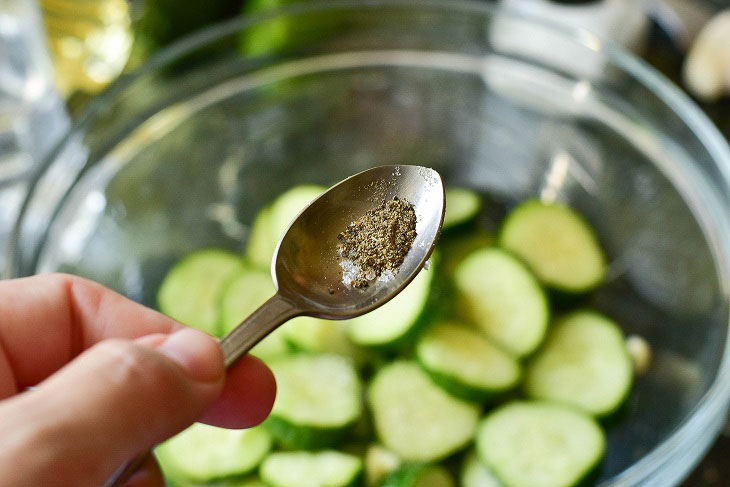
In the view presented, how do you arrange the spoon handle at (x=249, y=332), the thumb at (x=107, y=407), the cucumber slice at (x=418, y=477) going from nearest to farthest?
the thumb at (x=107, y=407) < the spoon handle at (x=249, y=332) < the cucumber slice at (x=418, y=477)

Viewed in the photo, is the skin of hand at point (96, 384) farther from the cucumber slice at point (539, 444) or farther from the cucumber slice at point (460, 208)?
the cucumber slice at point (460, 208)

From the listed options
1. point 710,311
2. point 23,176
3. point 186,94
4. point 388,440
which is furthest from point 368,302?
point 23,176

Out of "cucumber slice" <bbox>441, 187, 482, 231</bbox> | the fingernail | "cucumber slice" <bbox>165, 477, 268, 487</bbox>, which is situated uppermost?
"cucumber slice" <bbox>441, 187, 482, 231</bbox>

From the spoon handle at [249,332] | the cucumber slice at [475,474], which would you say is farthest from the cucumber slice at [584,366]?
the spoon handle at [249,332]

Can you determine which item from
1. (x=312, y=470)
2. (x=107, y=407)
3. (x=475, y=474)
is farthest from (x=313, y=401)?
(x=107, y=407)

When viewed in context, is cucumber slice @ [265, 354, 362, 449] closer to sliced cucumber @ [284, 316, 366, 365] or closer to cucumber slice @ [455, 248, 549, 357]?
sliced cucumber @ [284, 316, 366, 365]

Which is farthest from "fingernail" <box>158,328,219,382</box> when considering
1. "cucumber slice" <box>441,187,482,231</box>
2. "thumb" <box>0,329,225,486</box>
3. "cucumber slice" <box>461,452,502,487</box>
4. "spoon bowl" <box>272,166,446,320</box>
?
"cucumber slice" <box>441,187,482,231</box>

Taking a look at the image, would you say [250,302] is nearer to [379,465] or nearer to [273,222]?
[273,222]
